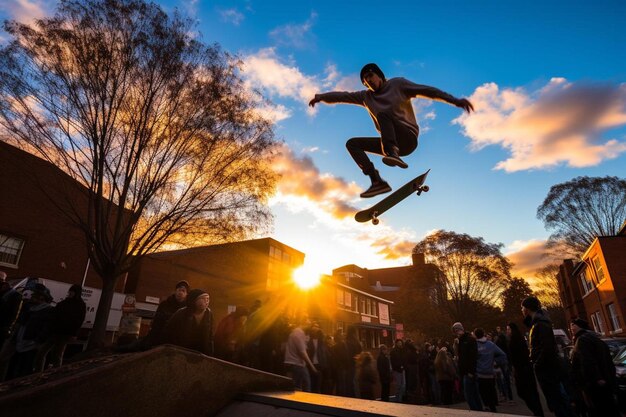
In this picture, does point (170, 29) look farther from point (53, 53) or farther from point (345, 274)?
point (345, 274)

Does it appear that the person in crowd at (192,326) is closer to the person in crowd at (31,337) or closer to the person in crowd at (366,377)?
the person in crowd at (31,337)

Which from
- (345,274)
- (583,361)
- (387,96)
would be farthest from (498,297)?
(387,96)

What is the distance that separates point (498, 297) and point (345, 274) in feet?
72.8

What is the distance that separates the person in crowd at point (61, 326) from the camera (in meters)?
5.99

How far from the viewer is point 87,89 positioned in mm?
10148

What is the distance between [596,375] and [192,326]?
534 cm

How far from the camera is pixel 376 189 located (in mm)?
5207

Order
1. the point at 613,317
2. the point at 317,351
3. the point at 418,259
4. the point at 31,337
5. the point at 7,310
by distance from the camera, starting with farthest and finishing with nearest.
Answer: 1. the point at 418,259
2. the point at 613,317
3. the point at 317,351
4. the point at 7,310
5. the point at 31,337

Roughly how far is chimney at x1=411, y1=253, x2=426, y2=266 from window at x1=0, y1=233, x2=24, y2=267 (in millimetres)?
31338

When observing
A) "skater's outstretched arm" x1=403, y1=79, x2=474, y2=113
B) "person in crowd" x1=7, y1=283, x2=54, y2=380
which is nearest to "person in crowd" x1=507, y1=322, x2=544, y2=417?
"skater's outstretched arm" x1=403, y1=79, x2=474, y2=113

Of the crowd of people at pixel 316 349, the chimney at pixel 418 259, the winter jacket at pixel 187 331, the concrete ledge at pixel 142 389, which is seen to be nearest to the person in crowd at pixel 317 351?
the crowd of people at pixel 316 349

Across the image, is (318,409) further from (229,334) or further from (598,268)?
(598,268)

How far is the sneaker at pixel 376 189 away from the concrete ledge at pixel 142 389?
2.97m

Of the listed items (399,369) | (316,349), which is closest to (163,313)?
(316,349)
